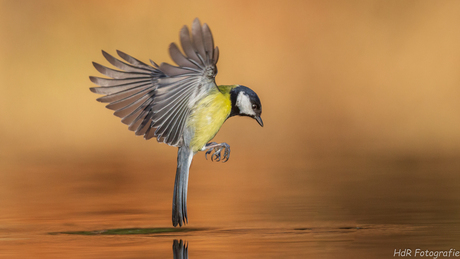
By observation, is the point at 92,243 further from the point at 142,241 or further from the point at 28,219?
the point at 28,219

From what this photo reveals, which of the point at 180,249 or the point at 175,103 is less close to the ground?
the point at 175,103

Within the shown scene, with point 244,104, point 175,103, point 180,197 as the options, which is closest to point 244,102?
point 244,104

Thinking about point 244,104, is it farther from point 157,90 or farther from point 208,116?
point 157,90

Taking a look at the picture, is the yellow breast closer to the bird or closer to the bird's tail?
the bird

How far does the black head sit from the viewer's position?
159 inches

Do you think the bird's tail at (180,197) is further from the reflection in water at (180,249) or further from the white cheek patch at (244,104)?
the white cheek patch at (244,104)

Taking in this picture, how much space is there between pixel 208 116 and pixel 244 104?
1.23ft

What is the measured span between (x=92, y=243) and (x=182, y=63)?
118 centimetres

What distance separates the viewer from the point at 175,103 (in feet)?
12.3

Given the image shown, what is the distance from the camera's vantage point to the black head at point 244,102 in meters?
4.04

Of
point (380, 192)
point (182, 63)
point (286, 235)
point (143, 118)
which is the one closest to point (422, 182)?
point (380, 192)

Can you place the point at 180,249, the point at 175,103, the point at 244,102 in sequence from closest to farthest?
1. the point at 180,249
2. the point at 175,103
3. the point at 244,102

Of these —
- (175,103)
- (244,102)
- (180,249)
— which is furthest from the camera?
(244,102)

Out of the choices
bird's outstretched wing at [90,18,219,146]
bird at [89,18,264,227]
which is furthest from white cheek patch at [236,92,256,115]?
bird's outstretched wing at [90,18,219,146]
